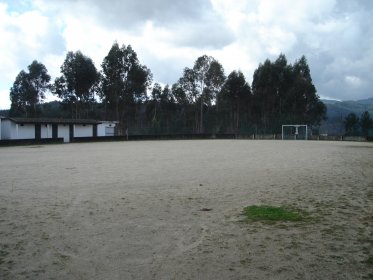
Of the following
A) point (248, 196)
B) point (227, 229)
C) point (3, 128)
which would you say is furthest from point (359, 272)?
point (3, 128)

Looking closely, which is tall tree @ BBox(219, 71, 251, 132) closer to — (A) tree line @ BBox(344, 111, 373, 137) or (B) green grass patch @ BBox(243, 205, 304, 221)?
(A) tree line @ BBox(344, 111, 373, 137)

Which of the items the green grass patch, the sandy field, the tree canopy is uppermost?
the tree canopy

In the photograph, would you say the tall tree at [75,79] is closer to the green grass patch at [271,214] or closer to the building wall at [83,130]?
the building wall at [83,130]

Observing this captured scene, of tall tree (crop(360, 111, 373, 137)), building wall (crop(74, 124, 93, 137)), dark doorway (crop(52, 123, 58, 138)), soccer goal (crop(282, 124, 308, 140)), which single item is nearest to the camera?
dark doorway (crop(52, 123, 58, 138))

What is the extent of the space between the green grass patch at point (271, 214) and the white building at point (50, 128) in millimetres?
35971

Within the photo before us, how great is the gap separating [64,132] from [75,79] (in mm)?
14220

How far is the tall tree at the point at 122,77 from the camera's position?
54.5m

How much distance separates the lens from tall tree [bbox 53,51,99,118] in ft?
174

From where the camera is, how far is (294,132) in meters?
52.0

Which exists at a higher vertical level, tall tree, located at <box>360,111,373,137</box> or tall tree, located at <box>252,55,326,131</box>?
tall tree, located at <box>252,55,326,131</box>

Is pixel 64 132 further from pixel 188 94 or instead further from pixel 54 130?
pixel 188 94

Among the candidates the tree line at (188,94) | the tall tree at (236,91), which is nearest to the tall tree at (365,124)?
the tree line at (188,94)

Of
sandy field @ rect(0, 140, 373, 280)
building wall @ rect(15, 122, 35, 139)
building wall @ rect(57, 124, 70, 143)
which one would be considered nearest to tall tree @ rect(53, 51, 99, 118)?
building wall @ rect(57, 124, 70, 143)

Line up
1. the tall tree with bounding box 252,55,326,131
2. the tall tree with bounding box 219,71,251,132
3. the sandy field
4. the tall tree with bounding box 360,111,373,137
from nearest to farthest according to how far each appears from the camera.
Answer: the sandy field, the tall tree with bounding box 360,111,373,137, the tall tree with bounding box 252,55,326,131, the tall tree with bounding box 219,71,251,132
